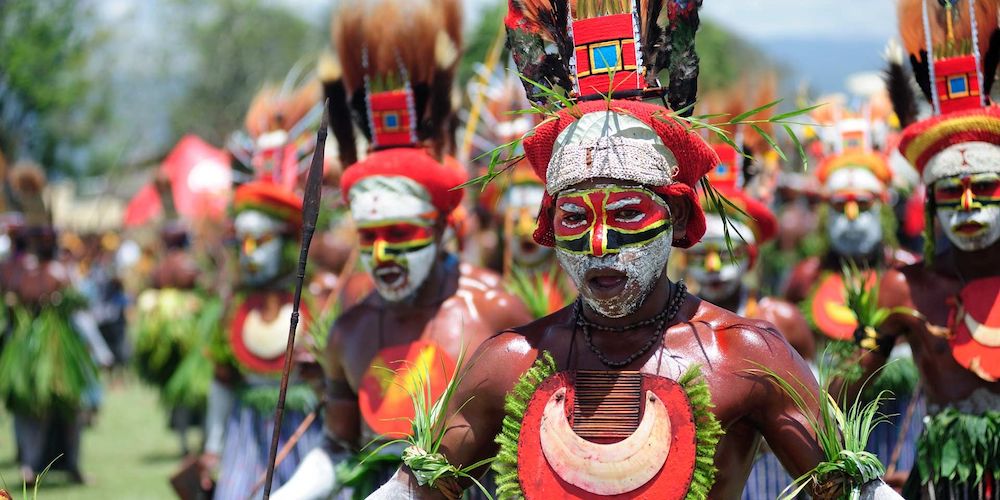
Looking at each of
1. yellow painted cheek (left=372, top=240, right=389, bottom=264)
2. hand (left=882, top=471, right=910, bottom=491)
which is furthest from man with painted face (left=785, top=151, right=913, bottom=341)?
yellow painted cheek (left=372, top=240, right=389, bottom=264)

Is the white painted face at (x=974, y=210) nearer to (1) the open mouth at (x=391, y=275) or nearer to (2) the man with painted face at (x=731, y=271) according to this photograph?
(2) the man with painted face at (x=731, y=271)

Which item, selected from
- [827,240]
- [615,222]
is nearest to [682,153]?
[615,222]

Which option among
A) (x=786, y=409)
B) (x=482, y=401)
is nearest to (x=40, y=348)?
(x=482, y=401)

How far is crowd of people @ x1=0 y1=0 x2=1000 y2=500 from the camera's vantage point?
11.2 feet

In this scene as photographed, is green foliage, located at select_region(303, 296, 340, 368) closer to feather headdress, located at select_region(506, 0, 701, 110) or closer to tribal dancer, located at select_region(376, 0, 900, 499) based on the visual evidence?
tribal dancer, located at select_region(376, 0, 900, 499)

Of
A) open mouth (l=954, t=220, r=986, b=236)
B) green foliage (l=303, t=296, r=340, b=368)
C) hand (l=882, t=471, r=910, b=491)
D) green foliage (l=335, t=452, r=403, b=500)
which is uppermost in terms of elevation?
open mouth (l=954, t=220, r=986, b=236)

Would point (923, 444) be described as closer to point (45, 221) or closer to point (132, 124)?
point (45, 221)

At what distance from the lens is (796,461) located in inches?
132

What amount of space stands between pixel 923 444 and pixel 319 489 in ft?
7.65

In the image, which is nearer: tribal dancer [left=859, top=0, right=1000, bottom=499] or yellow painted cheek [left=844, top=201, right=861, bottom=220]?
tribal dancer [left=859, top=0, right=1000, bottom=499]

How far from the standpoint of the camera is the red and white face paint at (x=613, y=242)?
3.45 metres

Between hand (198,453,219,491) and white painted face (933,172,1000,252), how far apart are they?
367cm

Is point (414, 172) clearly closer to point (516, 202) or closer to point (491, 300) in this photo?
point (491, 300)

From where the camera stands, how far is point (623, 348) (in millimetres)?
3545
